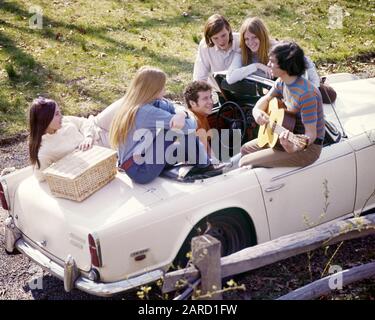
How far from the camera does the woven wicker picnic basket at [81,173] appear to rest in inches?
183

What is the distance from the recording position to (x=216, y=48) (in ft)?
22.2

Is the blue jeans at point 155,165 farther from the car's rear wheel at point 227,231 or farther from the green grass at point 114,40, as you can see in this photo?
the green grass at point 114,40

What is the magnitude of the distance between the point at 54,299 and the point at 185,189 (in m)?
1.47

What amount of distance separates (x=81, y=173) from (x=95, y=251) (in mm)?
630

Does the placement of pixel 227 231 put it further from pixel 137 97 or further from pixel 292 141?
pixel 137 97

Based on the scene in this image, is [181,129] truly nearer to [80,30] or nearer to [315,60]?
[315,60]

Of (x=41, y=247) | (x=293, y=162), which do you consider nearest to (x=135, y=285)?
(x=41, y=247)

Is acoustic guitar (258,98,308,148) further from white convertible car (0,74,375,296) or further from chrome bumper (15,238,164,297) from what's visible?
chrome bumper (15,238,164,297)

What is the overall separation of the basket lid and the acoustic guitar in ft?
4.23

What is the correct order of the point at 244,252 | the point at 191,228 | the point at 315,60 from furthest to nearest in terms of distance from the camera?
the point at 315,60, the point at 191,228, the point at 244,252

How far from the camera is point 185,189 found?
4.67 meters

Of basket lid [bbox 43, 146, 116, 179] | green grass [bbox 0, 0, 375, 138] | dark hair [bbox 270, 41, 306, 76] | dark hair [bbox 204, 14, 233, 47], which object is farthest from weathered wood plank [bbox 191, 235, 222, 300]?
green grass [bbox 0, 0, 375, 138]

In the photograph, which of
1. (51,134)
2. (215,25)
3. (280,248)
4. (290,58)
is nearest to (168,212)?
(280,248)

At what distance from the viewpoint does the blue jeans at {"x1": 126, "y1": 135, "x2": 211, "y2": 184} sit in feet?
15.8
